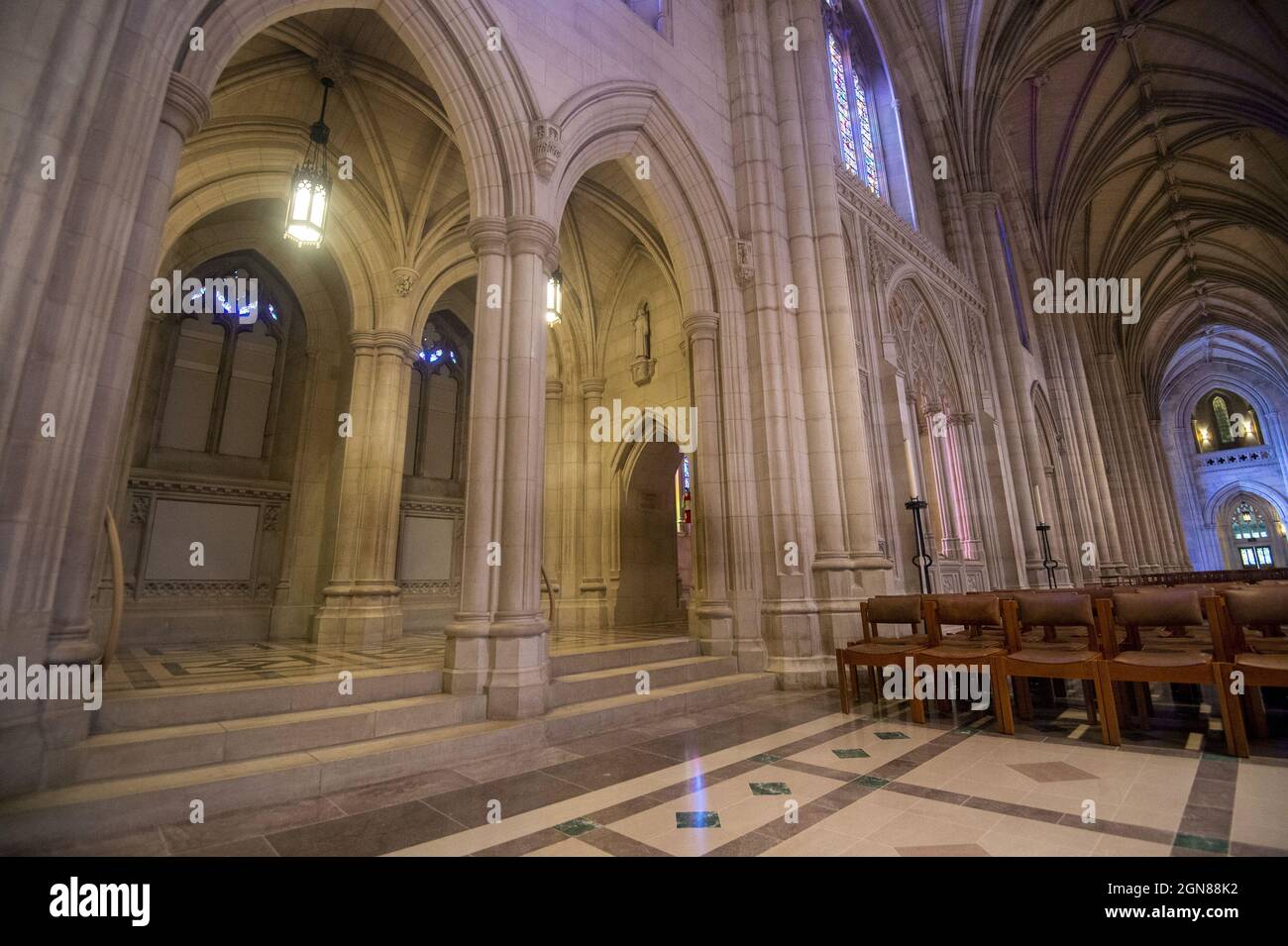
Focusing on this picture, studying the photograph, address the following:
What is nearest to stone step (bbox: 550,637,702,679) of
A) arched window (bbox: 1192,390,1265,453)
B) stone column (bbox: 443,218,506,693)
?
stone column (bbox: 443,218,506,693)

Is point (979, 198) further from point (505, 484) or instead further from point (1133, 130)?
point (505, 484)

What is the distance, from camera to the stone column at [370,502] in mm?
7469

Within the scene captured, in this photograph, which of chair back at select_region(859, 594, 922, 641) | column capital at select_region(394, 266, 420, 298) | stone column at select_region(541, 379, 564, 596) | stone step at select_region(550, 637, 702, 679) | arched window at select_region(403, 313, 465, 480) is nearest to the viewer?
chair back at select_region(859, 594, 922, 641)

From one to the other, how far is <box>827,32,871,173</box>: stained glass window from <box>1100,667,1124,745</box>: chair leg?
1025 centimetres

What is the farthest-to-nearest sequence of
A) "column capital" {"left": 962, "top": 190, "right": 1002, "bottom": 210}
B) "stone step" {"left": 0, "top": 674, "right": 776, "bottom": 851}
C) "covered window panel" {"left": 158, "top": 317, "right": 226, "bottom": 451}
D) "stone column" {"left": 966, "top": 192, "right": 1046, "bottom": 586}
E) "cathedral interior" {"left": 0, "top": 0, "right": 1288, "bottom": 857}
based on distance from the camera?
"column capital" {"left": 962, "top": 190, "right": 1002, "bottom": 210} → "stone column" {"left": 966, "top": 192, "right": 1046, "bottom": 586} → "covered window panel" {"left": 158, "top": 317, "right": 226, "bottom": 451} → "cathedral interior" {"left": 0, "top": 0, "right": 1288, "bottom": 857} → "stone step" {"left": 0, "top": 674, "right": 776, "bottom": 851}

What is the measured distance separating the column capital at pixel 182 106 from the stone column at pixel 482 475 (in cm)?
201

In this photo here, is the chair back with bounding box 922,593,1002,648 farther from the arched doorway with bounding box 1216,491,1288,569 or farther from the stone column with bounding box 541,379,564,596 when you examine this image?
the arched doorway with bounding box 1216,491,1288,569

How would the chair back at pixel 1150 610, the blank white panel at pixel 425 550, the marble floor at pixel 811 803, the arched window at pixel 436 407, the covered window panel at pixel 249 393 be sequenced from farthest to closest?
the arched window at pixel 436 407
the blank white panel at pixel 425 550
the covered window panel at pixel 249 393
the chair back at pixel 1150 610
the marble floor at pixel 811 803

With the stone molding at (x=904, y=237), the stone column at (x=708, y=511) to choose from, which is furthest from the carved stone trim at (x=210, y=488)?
the stone molding at (x=904, y=237)

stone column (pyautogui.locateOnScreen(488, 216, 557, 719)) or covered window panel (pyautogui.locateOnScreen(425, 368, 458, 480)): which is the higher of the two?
covered window panel (pyautogui.locateOnScreen(425, 368, 458, 480))

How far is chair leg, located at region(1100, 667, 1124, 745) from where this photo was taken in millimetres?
3529

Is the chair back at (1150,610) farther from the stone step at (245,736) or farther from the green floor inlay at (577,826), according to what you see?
the stone step at (245,736)

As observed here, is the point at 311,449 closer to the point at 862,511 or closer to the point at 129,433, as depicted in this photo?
the point at 129,433
